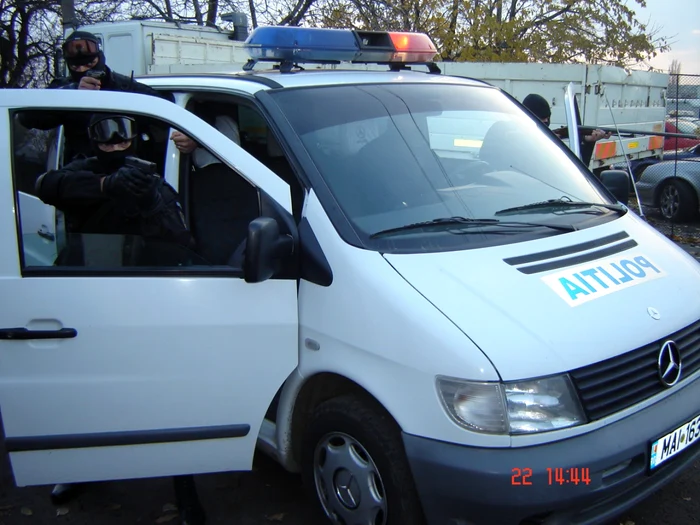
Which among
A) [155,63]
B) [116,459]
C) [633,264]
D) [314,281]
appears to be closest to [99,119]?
[314,281]

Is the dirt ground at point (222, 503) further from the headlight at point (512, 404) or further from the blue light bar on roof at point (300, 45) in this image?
the blue light bar on roof at point (300, 45)

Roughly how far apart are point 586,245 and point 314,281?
111cm

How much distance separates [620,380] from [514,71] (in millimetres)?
8401

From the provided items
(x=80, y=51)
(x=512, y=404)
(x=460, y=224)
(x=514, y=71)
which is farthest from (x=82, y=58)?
(x=514, y=71)

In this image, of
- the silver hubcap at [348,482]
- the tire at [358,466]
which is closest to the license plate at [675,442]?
the tire at [358,466]

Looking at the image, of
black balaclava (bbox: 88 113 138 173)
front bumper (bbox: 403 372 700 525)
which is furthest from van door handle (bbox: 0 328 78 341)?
front bumper (bbox: 403 372 700 525)

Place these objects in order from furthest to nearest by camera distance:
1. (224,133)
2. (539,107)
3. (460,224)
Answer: (539,107)
(224,133)
(460,224)

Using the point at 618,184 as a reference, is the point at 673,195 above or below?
below

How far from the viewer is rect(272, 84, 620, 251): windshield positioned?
2809 mm

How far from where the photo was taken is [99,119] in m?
2.98

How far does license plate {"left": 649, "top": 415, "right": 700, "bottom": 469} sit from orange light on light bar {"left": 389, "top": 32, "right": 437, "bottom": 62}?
2.57 m

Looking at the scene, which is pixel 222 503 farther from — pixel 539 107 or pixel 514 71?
pixel 514 71

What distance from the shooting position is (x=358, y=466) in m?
2.59
